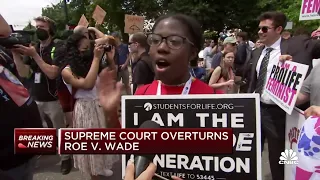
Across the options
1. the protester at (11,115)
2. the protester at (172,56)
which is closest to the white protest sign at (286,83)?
the protester at (172,56)

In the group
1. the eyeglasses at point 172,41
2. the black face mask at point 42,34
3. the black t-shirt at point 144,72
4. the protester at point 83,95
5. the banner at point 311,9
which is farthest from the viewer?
the black face mask at point 42,34

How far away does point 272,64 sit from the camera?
3.71m

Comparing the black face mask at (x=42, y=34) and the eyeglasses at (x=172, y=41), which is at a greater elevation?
the eyeglasses at (x=172, y=41)

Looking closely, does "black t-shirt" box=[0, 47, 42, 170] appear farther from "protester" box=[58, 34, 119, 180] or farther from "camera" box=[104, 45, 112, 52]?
"protester" box=[58, 34, 119, 180]

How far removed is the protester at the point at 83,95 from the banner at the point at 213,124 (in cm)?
183

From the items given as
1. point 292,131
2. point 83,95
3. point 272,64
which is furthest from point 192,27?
point 83,95

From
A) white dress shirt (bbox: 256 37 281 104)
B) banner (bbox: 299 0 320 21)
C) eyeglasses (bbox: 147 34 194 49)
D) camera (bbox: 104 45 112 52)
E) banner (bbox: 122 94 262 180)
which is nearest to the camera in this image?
banner (bbox: 122 94 262 180)

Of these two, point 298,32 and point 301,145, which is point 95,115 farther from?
point 298,32

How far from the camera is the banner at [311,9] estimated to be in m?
4.07

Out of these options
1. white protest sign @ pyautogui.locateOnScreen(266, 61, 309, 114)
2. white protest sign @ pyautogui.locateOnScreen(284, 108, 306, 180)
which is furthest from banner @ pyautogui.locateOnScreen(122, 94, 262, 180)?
white protest sign @ pyautogui.locateOnScreen(284, 108, 306, 180)

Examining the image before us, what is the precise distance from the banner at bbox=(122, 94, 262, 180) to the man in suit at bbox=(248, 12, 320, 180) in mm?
2033

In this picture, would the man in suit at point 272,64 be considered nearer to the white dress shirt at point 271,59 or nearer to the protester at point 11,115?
the white dress shirt at point 271,59

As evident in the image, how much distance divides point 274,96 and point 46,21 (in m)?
3.06

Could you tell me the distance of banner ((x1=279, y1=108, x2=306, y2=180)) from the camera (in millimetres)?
2933
